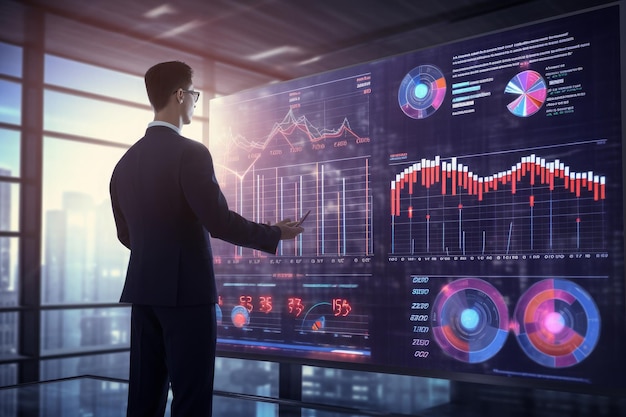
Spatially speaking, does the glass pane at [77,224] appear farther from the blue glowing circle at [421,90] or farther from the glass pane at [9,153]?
the blue glowing circle at [421,90]

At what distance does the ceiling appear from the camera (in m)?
5.44

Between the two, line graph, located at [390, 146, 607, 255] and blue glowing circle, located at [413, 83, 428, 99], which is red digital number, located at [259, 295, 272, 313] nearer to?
line graph, located at [390, 146, 607, 255]

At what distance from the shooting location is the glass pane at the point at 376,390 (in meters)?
4.73

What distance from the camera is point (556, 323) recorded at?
248 cm

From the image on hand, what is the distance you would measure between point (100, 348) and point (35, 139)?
1.91 metres

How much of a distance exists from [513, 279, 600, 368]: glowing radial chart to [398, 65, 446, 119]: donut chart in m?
0.87

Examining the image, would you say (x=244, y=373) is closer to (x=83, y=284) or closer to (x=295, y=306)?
(x=83, y=284)

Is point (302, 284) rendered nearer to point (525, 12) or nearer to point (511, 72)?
point (511, 72)

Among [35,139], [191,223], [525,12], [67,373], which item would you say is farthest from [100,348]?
[525,12]

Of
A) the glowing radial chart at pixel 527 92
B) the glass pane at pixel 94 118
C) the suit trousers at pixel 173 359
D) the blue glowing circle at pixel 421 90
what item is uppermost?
the glass pane at pixel 94 118

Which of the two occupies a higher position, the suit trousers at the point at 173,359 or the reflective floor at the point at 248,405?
the suit trousers at the point at 173,359

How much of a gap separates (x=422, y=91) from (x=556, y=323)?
111 cm

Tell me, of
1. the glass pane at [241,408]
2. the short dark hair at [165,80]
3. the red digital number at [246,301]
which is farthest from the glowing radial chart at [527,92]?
the glass pane at [241,408]

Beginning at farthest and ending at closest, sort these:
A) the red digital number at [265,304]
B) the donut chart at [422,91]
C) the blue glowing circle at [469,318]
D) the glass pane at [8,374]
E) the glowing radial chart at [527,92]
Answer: the glass pane at [8,374]
the red digital number at [265,304]
the donut chart at [422,91]
the blue glowing circle at [469,318]
the glowing radial chart at [527,92]
